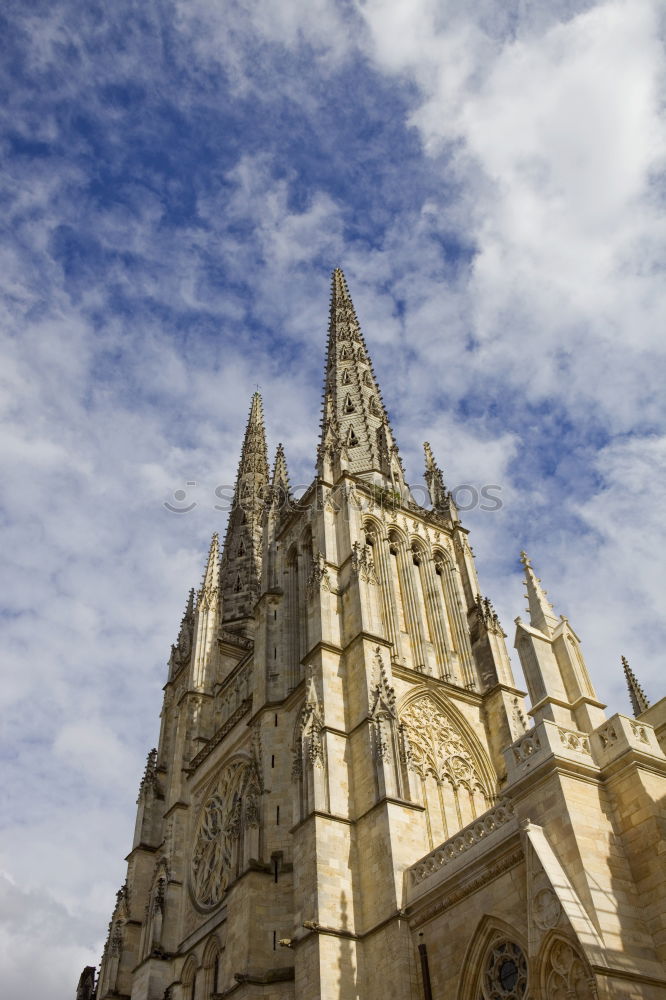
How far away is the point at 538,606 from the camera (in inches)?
589

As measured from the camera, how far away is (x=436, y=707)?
21109 mm

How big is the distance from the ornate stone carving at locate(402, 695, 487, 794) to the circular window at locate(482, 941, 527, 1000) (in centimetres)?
595

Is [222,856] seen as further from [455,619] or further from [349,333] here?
[349,333]

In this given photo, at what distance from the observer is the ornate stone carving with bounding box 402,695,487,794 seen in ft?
64.1

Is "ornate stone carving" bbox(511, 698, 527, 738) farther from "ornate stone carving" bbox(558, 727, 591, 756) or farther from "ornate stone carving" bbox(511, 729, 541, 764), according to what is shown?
"ornate stone carving" bbox(558, 727, 591, 756)

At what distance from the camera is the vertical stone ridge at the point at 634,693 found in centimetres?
2697

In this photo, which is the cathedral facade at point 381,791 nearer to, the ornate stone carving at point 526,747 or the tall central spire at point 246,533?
the ornate stone carving at point 526,747

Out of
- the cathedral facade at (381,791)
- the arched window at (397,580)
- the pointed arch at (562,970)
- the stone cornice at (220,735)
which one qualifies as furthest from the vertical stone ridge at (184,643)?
the pointed arch at (562,970)

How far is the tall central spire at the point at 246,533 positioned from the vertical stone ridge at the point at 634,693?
14929 millimetres

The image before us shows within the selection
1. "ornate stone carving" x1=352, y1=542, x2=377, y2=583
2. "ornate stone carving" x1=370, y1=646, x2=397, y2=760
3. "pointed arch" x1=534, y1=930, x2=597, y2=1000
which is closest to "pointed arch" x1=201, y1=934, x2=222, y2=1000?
"ornate stone carving" x1=370, y1=646, x2=397, y2=760

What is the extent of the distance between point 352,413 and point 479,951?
72.4 feet

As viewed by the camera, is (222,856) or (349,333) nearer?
(222,856)

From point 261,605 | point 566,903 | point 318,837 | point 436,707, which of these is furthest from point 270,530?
point 566,903

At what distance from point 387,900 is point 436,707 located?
6.28 meters
